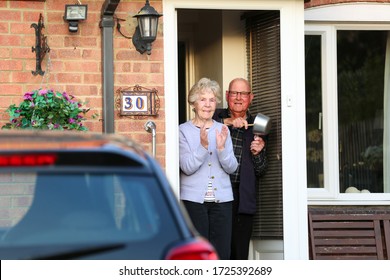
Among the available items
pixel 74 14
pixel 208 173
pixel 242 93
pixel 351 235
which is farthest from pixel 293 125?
pixel 74 14

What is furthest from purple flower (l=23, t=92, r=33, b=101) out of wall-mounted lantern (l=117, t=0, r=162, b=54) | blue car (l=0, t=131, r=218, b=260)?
blue car (l=0, t=131, r=218, b=260)

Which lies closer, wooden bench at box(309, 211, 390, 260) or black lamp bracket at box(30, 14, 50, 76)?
black lamp bracket at box(30, 14, 50, 76)

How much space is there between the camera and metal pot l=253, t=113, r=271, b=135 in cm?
945

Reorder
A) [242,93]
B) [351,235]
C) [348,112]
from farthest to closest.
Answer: [348,112] < [351,235] < [242,93]

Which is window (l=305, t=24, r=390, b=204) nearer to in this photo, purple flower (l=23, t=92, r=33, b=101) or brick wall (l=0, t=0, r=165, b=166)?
brick wall (l=0, t=0, r=165, b=166)

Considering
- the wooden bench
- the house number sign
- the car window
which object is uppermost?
the house number sign

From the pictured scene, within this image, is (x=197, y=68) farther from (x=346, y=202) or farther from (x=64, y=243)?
(x=64, y=243)

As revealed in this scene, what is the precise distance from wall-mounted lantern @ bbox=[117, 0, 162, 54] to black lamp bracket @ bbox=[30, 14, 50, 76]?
23.9 inches

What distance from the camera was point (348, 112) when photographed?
10.5m

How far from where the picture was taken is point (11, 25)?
8.83 metres

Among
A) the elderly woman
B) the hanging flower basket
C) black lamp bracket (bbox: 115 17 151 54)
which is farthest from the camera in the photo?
the elderly woman

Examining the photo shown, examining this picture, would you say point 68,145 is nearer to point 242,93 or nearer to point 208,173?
point 208,173

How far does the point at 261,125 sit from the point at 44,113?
1909 mm
